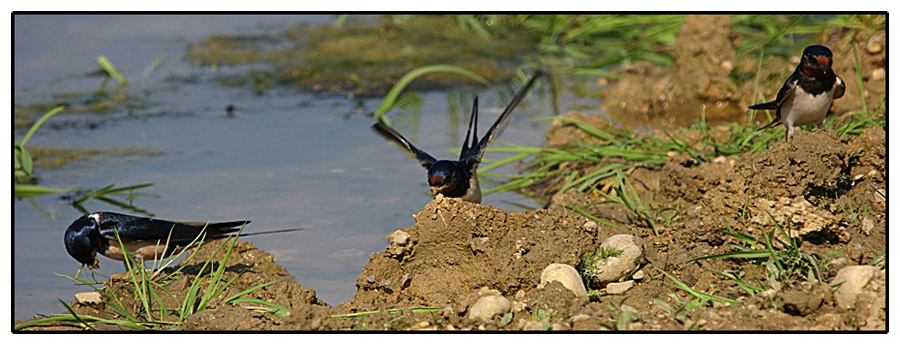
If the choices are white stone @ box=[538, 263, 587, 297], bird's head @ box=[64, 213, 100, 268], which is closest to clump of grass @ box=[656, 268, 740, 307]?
white stone @ box=[538, 263, 587, 297]

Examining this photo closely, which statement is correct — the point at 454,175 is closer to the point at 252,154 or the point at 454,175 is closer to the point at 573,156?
the point at 573,156

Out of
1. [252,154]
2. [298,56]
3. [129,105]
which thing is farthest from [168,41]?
[252,154]

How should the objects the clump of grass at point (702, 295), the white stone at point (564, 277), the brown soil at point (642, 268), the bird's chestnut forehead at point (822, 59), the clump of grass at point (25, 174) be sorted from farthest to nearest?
the clump of grass at point (25, 174) < the bird's chestnut forehead at point (822, 59) < the white stone at point (564, 277) < the clump of grass at point (702, 295) < the brown soil at point (642, 268)

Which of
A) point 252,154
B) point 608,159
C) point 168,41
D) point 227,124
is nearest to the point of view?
point 608,159

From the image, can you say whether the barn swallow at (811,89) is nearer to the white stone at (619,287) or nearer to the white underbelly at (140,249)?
the white stone at (619,287)

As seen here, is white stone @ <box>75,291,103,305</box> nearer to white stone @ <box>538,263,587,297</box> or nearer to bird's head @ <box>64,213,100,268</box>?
bird's head @ <box>64,213,100,268</box>

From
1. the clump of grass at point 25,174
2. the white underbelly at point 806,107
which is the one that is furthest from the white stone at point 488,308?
the clump of grass at point 25,174
